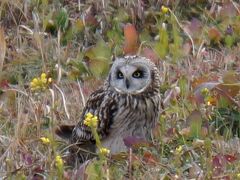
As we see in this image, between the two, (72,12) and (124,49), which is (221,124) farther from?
(72,12)

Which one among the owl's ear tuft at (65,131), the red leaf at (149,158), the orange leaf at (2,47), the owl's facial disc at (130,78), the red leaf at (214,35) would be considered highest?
the owl's facial disc at (130,78)

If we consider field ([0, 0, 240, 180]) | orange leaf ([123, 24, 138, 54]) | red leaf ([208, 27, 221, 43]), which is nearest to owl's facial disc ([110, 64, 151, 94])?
field ([0, 0, 240, 180])

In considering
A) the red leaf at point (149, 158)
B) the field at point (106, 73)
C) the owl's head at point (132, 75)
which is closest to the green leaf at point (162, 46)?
the field at point (106, 73)

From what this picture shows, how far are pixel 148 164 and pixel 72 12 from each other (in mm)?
3035

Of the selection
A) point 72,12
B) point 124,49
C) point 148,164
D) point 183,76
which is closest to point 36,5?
point 72,12

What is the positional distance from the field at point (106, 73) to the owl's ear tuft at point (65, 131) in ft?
0.11

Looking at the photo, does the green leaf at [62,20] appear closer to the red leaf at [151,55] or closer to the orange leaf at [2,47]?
the orange leaf at [2,47]

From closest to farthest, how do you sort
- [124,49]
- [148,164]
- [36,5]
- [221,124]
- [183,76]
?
[148,164] < [221,124] < [183,76] < [124,49] < [36,5]

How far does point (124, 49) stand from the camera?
317 inches

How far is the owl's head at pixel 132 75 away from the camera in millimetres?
6707

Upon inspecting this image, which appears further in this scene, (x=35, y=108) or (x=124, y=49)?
(x=124, y=49)

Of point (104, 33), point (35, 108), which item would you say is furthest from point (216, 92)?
point (104, 33)

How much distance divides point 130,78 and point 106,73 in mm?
1041

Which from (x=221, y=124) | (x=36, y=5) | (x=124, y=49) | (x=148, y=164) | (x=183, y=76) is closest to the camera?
(x=148, y=164)
